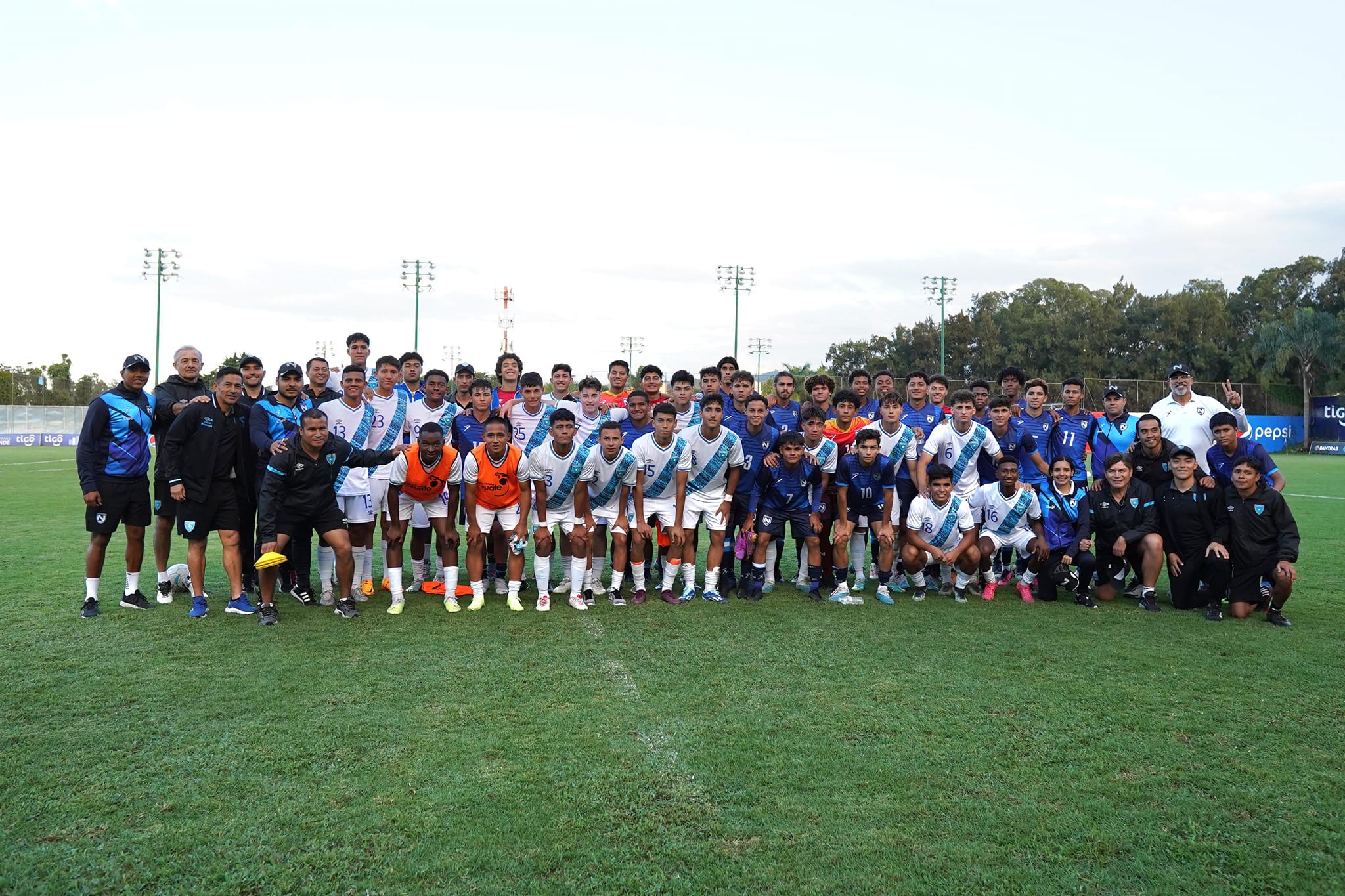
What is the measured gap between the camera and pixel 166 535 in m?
6.77

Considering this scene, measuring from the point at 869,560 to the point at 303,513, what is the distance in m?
5.56

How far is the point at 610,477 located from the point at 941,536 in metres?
2.80

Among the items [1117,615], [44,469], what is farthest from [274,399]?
[44,469]

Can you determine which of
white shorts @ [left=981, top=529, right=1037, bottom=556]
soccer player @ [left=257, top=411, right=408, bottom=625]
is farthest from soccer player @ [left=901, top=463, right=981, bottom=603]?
soccer player @ [left=257, top=411, right=408, bottom=625]

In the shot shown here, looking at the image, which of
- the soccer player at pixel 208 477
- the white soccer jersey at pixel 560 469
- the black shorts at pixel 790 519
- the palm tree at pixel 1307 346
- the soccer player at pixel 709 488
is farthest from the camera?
the palm tree at pixel 1307 346

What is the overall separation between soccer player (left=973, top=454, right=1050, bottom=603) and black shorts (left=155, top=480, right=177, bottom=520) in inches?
248

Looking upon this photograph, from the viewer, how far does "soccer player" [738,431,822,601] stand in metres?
7.24

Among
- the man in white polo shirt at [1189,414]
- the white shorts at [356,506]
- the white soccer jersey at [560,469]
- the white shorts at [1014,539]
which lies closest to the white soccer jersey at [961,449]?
the white shorts at [1014,539]

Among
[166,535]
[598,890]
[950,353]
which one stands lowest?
[598,890]

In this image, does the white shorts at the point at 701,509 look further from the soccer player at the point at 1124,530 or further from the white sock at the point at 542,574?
the soccer player at the point at 1124,530

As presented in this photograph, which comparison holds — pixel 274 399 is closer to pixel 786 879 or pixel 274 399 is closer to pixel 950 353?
pixel 786 879

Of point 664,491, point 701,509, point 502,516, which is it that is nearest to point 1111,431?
point 701,509

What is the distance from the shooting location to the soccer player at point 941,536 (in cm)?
722

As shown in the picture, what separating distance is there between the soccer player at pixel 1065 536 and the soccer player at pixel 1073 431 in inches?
15.6
